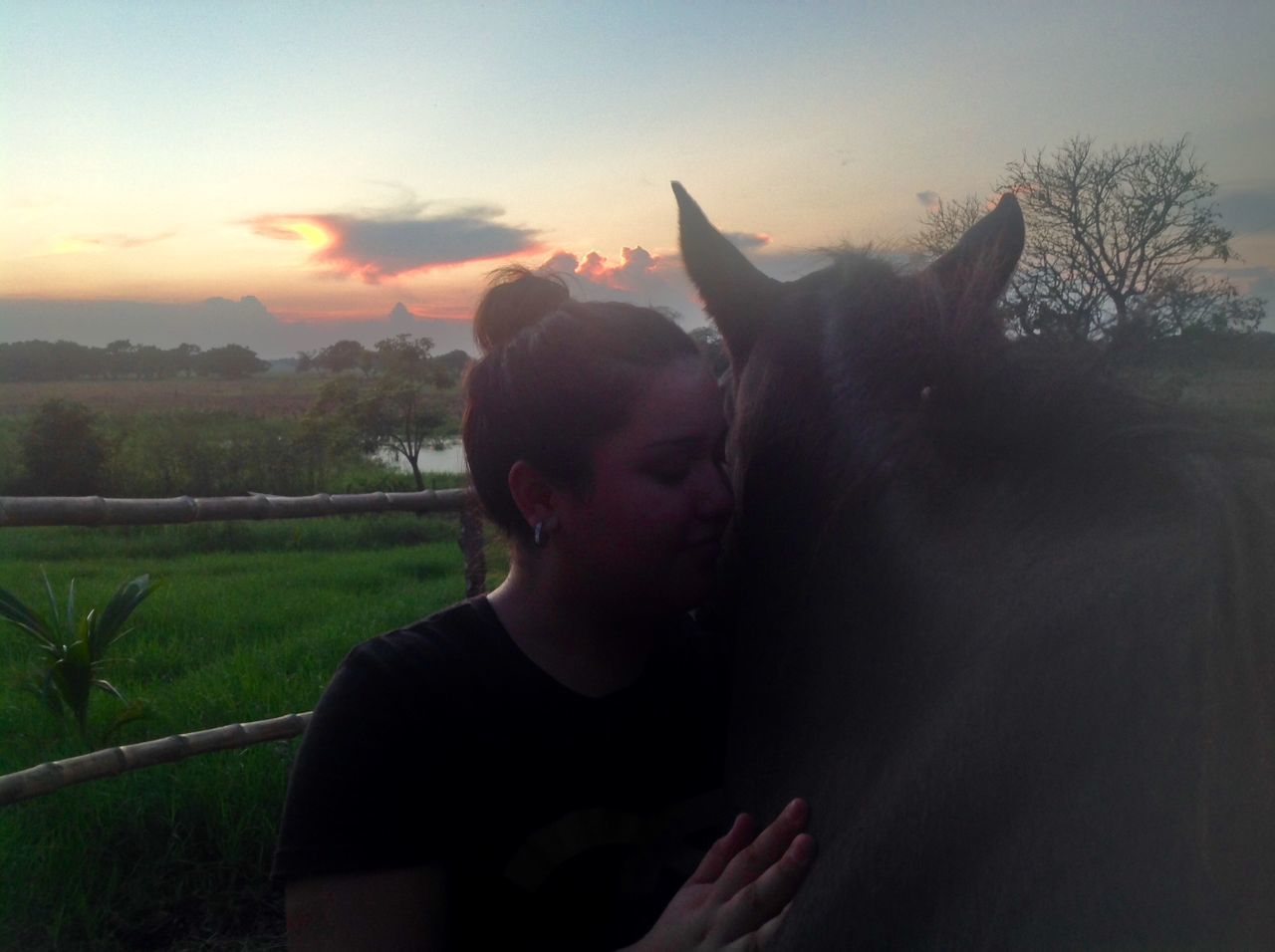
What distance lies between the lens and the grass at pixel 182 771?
3250 mm

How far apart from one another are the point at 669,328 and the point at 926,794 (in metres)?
0.80

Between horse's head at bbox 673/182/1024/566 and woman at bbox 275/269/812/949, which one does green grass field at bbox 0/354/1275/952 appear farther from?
woman at bbox 275/269/812/949

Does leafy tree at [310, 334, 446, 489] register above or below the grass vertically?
above

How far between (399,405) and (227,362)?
1446 cm

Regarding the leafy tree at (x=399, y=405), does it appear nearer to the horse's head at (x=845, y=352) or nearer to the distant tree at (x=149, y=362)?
the horse's head at (x=845, y=352)

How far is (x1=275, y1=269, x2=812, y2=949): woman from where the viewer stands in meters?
1.22

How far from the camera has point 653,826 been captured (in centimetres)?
131

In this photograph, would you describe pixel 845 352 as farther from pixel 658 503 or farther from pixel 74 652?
pixel 74 652

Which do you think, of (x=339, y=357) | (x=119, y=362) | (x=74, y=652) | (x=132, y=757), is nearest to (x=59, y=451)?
(x=339, y=357)

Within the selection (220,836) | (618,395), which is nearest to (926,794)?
(618,395)

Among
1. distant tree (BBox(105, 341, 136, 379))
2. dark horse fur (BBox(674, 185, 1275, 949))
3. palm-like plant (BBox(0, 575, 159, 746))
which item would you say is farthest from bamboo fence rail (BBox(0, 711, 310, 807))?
distant tree (BBox(105, 341, 136, 379))

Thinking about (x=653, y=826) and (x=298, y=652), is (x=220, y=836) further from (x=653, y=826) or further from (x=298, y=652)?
(x=653, y=826)

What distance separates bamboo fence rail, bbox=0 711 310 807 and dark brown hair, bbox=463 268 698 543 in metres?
2.66

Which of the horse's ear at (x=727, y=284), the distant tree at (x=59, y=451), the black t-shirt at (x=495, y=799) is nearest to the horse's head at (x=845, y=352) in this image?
the horse's ear at (x=727, y=284)
